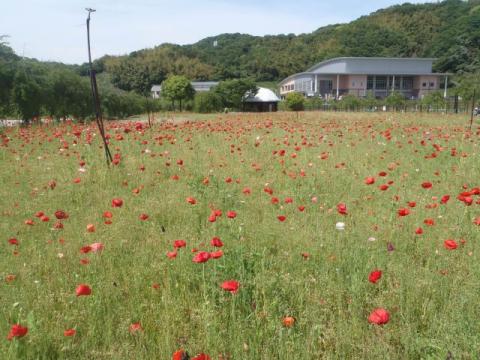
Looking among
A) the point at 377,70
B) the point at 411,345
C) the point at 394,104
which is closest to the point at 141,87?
the point at 377,70

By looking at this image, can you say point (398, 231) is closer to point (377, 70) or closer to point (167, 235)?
point (167, 235)

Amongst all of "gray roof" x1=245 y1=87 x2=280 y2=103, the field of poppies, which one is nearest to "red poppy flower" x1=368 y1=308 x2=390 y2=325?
the field of poppies

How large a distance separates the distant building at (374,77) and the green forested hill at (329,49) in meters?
10.8

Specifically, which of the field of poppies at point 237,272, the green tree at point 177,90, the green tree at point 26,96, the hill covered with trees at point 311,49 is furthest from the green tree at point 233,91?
the field of poppies at point 237,272

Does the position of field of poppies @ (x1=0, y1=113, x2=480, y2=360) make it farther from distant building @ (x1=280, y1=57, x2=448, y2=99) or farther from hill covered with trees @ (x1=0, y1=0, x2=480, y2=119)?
distant building @ (x1=280, y1=57, x2=448, y2=99)

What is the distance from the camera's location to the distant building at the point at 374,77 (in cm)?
8362

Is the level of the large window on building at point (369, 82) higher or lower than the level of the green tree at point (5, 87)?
higher

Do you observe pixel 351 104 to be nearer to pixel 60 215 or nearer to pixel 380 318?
pixel 60 215

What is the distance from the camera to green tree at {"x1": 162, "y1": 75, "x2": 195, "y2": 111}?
6638cm

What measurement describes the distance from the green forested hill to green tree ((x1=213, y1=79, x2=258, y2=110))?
162 feet

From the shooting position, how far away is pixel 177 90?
6638 centimetres

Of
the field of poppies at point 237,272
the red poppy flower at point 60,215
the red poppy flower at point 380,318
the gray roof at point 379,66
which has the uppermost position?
the gray roof at point 379,66

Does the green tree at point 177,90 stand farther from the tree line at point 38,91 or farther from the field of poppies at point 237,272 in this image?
the field of poppies at point 237,272

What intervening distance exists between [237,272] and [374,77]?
91804 mm
